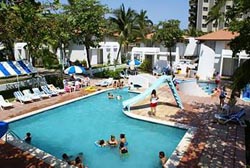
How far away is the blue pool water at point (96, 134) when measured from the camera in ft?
36.0

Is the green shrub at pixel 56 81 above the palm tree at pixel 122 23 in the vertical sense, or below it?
below

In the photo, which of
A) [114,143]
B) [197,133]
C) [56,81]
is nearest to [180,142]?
[197,133]

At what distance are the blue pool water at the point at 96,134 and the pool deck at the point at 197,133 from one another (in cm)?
104

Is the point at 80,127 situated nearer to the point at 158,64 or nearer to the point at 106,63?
the point at 158,64

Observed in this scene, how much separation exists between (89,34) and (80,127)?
1368cm

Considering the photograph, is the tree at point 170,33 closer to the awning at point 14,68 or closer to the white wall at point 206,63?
the white wall at point 206,63

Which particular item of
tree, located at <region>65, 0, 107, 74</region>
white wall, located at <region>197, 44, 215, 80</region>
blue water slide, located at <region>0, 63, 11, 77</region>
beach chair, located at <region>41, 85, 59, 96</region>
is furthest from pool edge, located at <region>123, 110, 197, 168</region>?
white wall, located at <region>197, 44, 215, 80</region>

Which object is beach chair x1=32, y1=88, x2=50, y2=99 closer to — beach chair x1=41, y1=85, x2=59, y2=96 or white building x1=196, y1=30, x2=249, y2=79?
beach chair x1=41, y1=85, x2=59, y2=96

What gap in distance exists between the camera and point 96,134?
Answer: 44.2 feet

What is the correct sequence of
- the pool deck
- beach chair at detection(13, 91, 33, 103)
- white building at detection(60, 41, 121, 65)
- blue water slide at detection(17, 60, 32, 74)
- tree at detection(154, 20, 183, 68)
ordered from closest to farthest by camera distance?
the pool deck → beach chair at detection(13, 91, 33, 103) → blue water slide at detection(17, 60, 32, 74) → tree at detection(154, 20, 183, 68) → white building at detection(60, 41, 121, 65)

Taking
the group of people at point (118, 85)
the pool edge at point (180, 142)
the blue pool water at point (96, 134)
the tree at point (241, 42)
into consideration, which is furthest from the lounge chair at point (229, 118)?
the group of people at point (118, 85)

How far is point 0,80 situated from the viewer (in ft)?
86.1

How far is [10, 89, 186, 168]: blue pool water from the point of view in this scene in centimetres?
1098

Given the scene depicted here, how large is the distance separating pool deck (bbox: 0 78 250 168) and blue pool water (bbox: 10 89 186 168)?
1.04m
